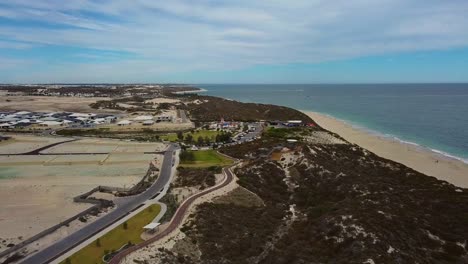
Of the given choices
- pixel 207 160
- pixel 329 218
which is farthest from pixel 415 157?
pixel 329 218

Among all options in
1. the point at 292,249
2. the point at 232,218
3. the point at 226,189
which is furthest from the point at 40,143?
the point at 292,249

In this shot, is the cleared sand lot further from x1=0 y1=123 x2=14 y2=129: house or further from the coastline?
the coastline

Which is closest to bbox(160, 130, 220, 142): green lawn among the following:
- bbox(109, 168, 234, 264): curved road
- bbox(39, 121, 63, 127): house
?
bbox(109, 168, 234, 264): curved road

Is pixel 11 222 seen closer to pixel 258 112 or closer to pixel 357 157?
pixel 357 157

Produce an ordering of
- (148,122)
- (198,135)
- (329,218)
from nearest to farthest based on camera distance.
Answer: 1. (329,218)
2. (198,135)
3. (148,122)

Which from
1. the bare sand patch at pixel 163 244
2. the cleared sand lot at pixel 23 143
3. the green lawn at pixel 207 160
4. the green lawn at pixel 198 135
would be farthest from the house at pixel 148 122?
the bare sand patch at pixel 163 244

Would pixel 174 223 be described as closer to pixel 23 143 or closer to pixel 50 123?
pixel 23 143
